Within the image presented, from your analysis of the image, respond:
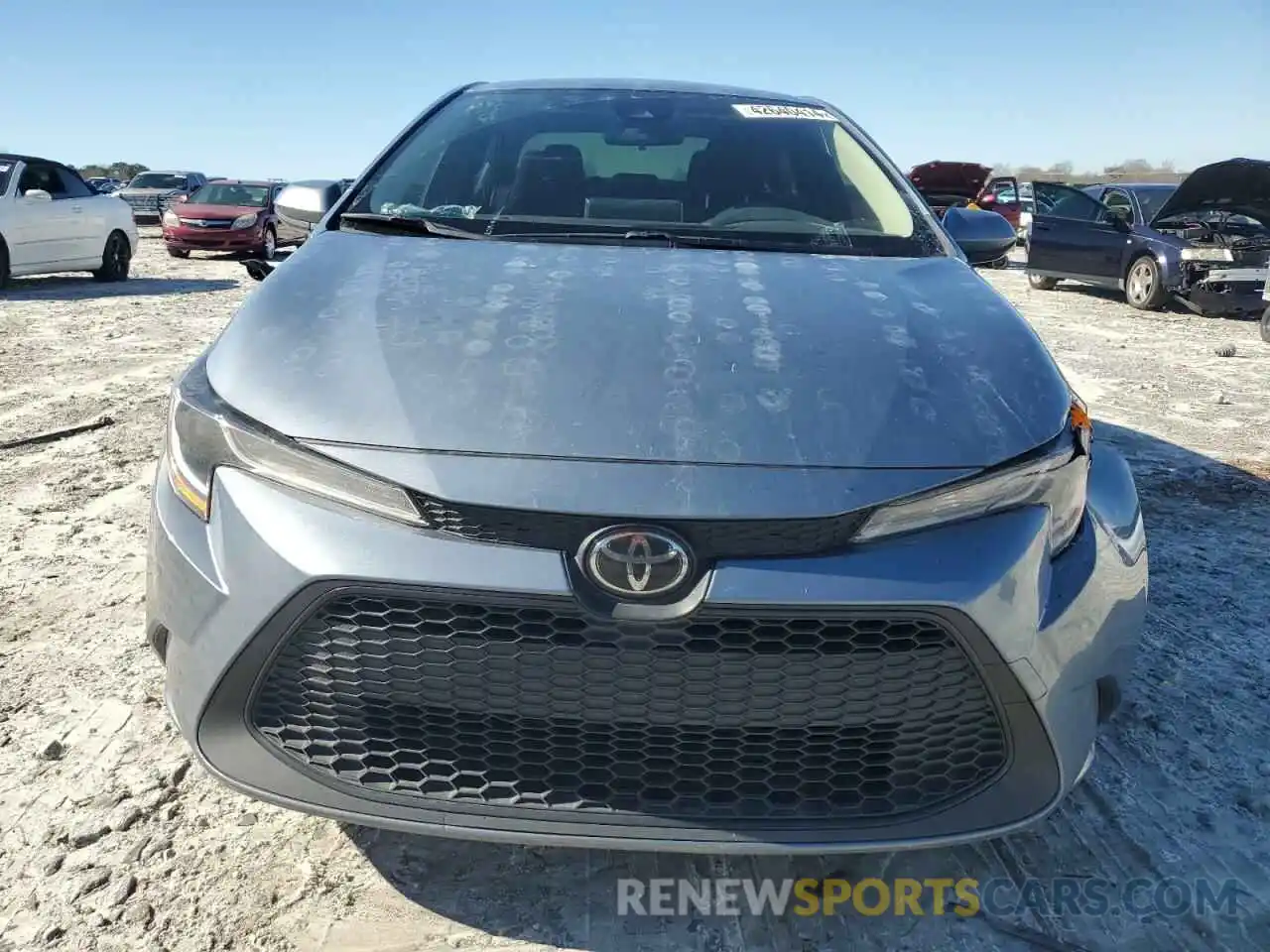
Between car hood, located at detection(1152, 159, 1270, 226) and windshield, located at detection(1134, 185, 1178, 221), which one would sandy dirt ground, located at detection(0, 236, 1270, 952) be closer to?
car hood, located at detection(1152, 159, 1270, 226)

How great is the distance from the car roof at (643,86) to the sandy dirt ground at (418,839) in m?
1.98

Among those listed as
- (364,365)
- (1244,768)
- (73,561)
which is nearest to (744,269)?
(364,365)

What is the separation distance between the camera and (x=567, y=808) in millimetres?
1525

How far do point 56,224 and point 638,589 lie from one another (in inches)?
472

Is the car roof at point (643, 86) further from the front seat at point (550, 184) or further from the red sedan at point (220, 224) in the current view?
the red sedan at point (220, 224)

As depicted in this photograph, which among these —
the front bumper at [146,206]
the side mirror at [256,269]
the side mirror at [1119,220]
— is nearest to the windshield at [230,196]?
the front bumper at [146,206]

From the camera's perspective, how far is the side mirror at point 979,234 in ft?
9.34

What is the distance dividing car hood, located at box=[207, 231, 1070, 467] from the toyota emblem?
14cm

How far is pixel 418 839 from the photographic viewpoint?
1967mm

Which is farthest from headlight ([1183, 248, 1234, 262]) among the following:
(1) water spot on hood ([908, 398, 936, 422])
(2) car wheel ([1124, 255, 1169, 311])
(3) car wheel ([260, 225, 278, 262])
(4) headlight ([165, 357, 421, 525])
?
(3) car wheel ([260, 225, 278, 262])

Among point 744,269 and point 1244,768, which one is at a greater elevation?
point 744,269

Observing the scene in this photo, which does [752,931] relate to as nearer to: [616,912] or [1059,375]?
[616,912]

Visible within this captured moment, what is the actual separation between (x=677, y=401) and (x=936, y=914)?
106 centimetres

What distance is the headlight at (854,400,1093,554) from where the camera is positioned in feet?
4.96
